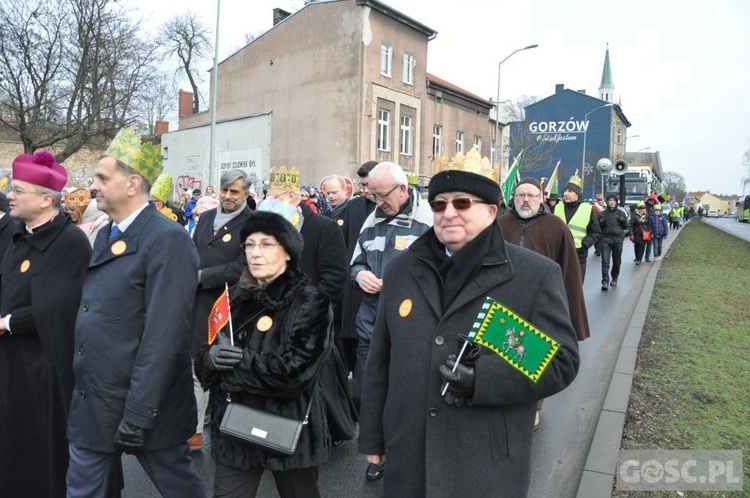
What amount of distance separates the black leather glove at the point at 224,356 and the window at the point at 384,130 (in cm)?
2897

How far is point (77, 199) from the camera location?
657 cm

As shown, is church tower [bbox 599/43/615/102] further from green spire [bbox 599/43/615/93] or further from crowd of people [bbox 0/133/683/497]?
crowd of people [bbox 0/133/683/497]

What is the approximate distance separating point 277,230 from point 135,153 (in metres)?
0.90

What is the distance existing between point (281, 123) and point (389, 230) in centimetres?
2959

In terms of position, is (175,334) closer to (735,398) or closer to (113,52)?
(735,398)

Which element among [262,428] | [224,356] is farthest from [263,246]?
[262,428]

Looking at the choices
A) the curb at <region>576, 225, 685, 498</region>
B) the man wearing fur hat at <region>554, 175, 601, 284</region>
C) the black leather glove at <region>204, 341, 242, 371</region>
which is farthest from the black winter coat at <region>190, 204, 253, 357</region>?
the man wearing fur hat at <region>554, 175, 601, 284</region>

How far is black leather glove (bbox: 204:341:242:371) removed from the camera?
2.84 metres

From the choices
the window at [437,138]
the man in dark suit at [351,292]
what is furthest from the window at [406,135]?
the man in dark suit at [351,292]

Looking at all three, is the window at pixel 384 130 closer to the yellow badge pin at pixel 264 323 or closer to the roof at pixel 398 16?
the roof at pixel 398 16

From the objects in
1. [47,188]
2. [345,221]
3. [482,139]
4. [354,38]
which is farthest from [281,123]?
[47,188]

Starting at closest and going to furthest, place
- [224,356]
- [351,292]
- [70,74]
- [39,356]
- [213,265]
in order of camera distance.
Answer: [224,356]
[39,356]
[213,265]
[351,292]
[70,74]

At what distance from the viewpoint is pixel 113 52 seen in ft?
80.9

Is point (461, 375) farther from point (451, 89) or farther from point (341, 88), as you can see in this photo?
point (451, 89)
